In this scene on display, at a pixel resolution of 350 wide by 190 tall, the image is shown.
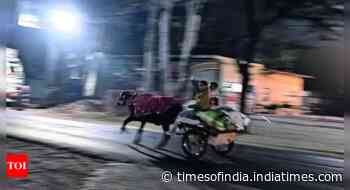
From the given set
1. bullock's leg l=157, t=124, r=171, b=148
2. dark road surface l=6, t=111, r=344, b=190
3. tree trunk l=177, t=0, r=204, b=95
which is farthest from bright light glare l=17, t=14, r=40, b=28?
bullock's leg l=157, t=124, r=171, b=148

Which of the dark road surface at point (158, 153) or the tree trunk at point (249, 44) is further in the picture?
the tree trunk at point (249, 44)

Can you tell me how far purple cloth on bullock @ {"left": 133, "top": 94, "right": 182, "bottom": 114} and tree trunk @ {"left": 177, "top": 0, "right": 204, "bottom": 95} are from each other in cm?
15

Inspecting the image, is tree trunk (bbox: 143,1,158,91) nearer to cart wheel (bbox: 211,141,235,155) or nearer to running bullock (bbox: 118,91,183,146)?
running bullock (bbox: 118,91,183,146)

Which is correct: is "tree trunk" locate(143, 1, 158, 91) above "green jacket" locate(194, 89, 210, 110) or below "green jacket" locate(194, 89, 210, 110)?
above

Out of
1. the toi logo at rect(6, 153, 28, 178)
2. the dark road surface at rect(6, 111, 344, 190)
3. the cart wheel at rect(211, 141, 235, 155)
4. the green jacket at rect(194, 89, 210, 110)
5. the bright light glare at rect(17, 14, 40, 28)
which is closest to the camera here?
the dark road surface at rect(6, 111, 344, 190)

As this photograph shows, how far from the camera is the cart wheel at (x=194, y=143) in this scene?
14.7ft

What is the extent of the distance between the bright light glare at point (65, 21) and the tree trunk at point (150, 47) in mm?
624

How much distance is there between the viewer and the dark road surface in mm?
4078

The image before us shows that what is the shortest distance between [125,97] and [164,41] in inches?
25.2

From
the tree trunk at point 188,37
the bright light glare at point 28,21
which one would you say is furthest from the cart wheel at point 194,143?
the bright light glare at point 28,21

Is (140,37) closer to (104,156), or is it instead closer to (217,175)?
(104,156)

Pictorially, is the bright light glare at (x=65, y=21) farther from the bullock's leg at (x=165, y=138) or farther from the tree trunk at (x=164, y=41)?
the bullock's leg at (x=165, y=138)

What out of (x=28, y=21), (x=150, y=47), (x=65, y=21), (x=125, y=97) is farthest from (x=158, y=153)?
(x=28, y=21)

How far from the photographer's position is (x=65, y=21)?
4.85 m
